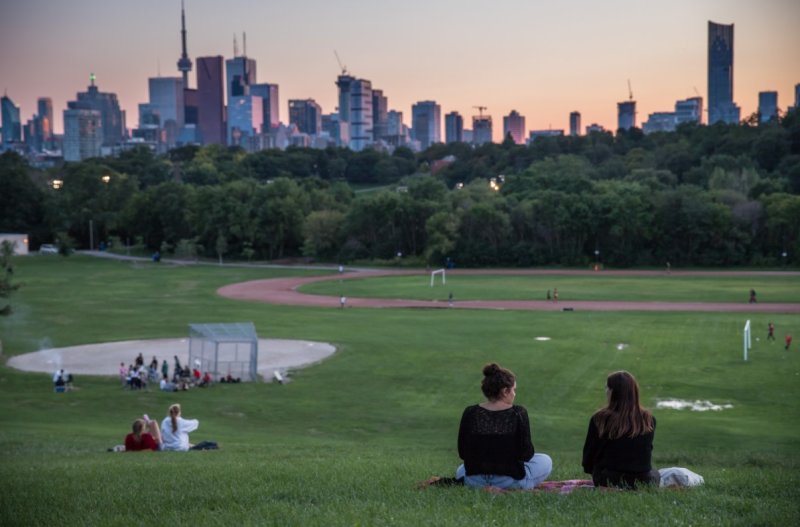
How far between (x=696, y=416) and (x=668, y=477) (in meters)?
17.6

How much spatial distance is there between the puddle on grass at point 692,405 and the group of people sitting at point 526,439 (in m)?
19.0

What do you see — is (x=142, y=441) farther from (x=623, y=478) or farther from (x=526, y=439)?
(x=623, y=478)

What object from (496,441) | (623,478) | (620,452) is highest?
(496,441)

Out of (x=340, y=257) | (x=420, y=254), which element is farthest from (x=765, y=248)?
(x=340, y=257)

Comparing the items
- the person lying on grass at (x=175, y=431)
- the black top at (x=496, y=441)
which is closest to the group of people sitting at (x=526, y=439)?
the black top at (x=496, y=441)

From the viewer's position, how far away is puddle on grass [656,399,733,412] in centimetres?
2748

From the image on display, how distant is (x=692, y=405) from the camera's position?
28.0m

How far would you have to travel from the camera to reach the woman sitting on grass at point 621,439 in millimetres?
9164

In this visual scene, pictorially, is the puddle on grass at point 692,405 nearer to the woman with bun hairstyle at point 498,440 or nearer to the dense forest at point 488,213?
the woman with bun hairstyle at point 498,440

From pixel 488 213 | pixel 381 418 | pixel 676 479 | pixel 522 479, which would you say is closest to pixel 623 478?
pixel 676 479

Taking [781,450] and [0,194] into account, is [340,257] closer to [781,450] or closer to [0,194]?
[0,194]

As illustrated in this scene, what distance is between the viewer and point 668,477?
996 cm

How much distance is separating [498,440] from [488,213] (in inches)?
3317

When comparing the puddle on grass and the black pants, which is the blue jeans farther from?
the puddle on grass
